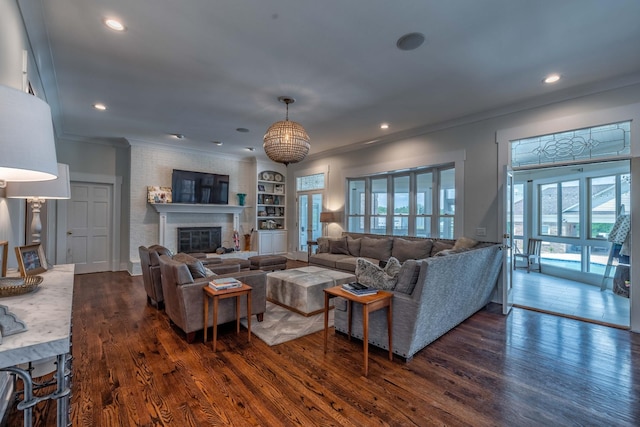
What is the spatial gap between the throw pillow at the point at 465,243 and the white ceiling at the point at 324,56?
6.60 ft

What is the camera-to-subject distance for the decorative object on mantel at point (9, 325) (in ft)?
3.54

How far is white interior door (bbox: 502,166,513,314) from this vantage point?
4.02m

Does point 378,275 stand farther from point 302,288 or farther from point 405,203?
point 405,203

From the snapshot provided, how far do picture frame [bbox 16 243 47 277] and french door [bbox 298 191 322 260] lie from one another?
19.3ft

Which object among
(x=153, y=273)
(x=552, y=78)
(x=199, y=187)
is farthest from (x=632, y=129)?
(x=199, y=187)

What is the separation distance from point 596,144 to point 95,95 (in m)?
6.69

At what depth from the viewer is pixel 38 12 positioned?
93.5 inches

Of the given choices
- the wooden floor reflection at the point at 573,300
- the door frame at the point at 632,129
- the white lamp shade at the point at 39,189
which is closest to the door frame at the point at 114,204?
the white lamp shade at the point at 39,189

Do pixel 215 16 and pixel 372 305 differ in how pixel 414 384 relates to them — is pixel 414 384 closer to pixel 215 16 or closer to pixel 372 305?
pixel 372 305

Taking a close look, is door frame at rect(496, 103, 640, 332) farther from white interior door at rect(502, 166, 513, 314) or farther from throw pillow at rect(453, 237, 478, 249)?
throw pillow at rect(453, 237, 478, 249)

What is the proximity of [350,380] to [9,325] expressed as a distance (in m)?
2.08

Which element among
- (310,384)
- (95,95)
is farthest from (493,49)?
(95,95)

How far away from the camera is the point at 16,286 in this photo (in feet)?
5.14

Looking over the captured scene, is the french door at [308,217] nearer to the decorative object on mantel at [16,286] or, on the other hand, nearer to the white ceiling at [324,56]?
the white ceiling at [324,56]
